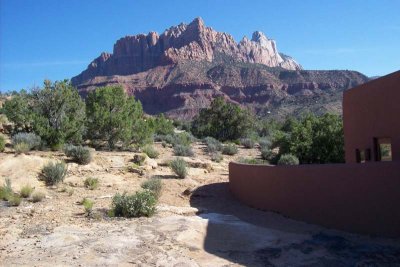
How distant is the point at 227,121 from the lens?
147 ft

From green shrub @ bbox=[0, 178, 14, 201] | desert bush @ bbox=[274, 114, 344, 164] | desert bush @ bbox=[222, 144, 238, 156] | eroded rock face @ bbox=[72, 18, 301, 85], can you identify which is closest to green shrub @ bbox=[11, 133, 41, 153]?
green shrub @ bbox=[0, 178, 14, 201]

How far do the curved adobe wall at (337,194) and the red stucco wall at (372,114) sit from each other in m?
2.23

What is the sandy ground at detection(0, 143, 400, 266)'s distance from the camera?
8.56 metres

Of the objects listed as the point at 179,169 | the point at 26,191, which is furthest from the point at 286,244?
the point at 179,169

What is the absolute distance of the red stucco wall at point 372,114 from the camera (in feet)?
40.1

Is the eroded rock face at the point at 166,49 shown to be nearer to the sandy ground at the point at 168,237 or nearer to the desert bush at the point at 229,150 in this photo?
Answer: the desert bush at the point at 229,150

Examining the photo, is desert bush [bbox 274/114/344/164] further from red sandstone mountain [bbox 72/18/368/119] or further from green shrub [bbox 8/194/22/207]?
red sandstone mountain [bbox 72/18/368/119]

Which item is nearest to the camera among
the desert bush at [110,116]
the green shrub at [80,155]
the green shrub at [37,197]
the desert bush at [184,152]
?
the green shrub at [37,197]

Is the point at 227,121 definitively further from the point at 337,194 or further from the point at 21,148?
the point at 337,194

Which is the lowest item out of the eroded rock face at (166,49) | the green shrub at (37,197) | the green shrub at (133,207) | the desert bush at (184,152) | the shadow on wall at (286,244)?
the shadow on wall at (286,244)

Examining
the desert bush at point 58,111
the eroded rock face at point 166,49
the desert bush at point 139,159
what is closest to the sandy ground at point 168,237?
the desert bush at point 139,159

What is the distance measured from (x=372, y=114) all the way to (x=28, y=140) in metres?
14.4

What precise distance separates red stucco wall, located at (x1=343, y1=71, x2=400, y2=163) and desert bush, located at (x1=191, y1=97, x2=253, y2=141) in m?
28.3

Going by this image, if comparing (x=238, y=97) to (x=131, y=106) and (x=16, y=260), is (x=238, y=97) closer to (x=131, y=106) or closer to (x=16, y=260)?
(x=131, y=106)
